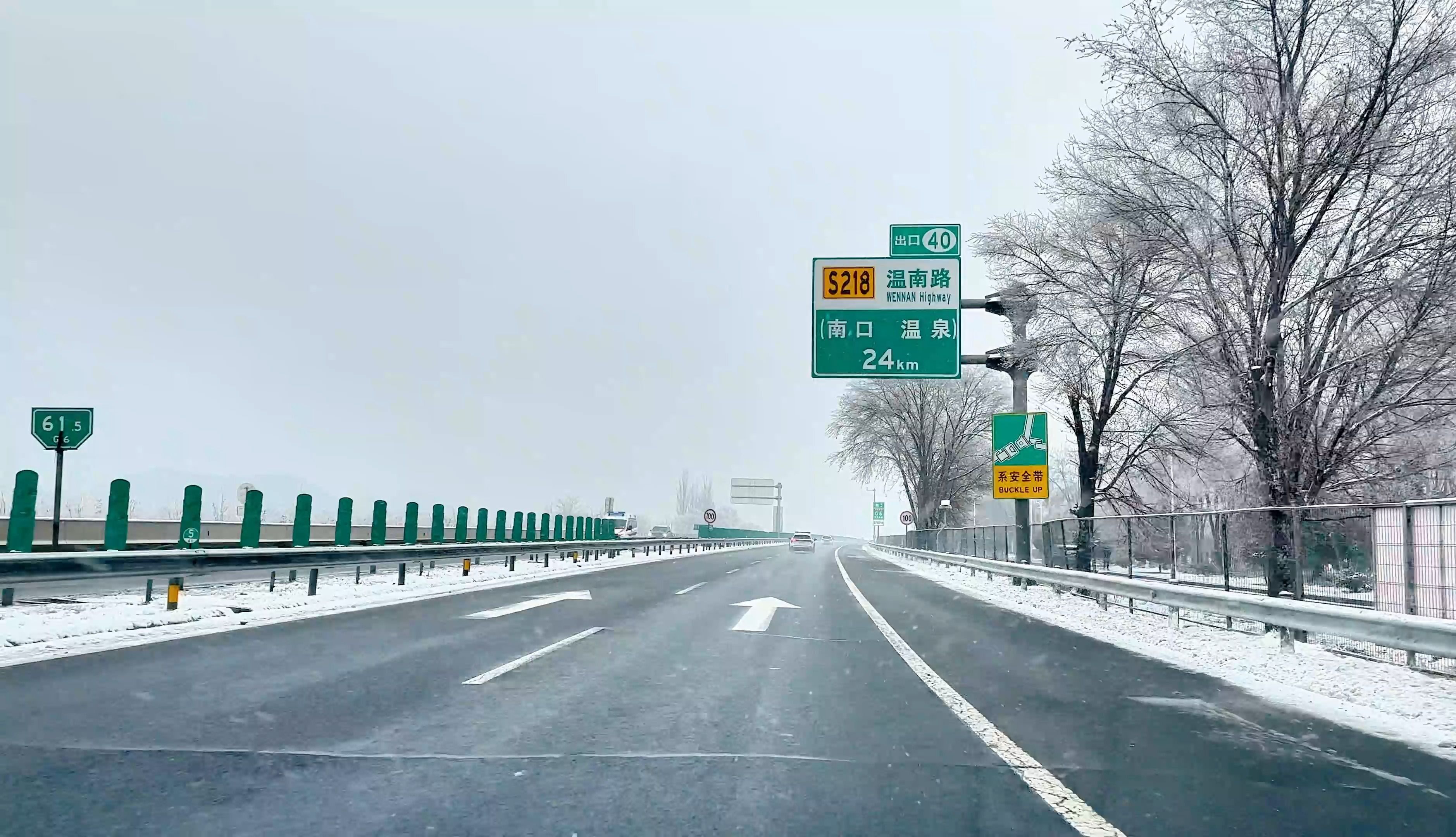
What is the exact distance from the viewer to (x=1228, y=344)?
14.1m

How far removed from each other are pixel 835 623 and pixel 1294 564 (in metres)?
5.50

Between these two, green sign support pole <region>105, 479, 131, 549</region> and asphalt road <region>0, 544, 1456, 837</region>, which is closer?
asphalt road <region>0, 544, 1456, 837</region>

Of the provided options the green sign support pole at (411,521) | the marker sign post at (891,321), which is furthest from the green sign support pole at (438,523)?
the marker sign post at (891,321)

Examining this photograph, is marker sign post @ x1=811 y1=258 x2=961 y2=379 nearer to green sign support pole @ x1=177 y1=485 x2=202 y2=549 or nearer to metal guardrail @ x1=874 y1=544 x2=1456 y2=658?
metal guardrail @ x1=874 y1=544 x2=1456 y2=658

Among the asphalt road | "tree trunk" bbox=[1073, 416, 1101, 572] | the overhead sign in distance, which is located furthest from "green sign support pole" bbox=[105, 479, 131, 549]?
the overhead sign in distance

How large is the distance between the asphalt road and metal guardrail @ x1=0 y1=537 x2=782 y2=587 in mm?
→ 1199

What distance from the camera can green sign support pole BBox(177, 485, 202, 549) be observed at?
14953 mm

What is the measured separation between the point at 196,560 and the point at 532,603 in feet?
15.7

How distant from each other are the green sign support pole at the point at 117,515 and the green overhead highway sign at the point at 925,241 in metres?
14.7

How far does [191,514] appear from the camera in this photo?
15086 mm

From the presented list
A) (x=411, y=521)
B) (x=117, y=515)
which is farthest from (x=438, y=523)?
(x=117, y=515)

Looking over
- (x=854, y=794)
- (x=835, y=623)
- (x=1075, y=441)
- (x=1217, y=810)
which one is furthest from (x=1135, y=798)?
(x=1075, y=441)

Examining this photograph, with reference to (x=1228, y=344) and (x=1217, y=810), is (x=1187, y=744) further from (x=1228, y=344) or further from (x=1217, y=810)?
(x=1228, y=344)

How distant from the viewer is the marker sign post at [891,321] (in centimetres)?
2017
